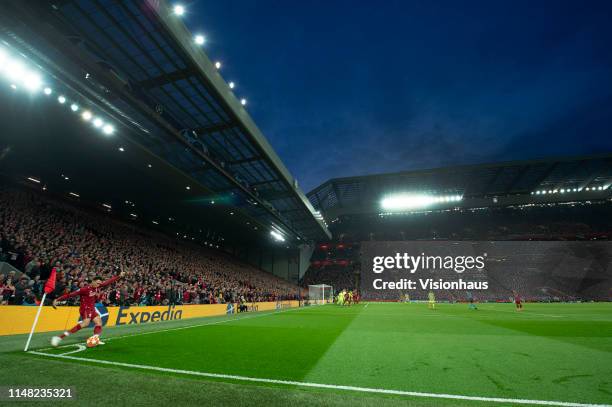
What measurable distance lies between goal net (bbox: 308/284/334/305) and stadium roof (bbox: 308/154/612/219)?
1381 cm

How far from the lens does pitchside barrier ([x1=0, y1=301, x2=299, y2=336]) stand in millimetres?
9625

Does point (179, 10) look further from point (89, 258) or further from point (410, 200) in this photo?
point (410, 200)

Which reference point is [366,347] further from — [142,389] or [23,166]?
[23,166]

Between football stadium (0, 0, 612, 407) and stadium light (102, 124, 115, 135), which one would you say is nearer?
football stadium (0, 0, 612, 407)

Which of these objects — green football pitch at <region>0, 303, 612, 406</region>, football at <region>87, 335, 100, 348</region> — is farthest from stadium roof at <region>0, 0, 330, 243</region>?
football at <region>87, 335, 100, 348</region>

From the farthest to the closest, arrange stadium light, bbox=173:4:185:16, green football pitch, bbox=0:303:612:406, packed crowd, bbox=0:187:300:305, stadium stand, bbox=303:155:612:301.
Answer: stadium stand, bbox=303:155:612:301, packed crowd, bbox=0:187:300:305, stadium light, bbox=173:4:185:16, green football pitch, bbox=0:303:612:406

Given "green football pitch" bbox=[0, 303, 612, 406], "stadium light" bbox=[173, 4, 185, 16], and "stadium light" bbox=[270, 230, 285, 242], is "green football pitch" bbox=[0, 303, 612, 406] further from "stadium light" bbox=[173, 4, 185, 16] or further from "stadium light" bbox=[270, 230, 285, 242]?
"stadium light" bbox=[270, 230, 285, 242]

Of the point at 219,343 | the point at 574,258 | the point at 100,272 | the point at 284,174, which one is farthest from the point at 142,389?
the point at 574,258

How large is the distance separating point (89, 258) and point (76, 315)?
21.7 ft

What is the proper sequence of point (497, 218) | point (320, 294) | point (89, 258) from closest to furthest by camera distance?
point (89, 258) → point (320, 294) → point (497, 218)

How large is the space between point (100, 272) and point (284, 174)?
14716 mm

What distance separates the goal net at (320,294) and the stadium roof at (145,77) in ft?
80.5

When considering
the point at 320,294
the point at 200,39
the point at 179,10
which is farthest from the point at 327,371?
the point at 320,294

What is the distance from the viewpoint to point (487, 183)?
48.5m
